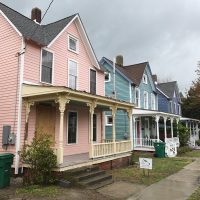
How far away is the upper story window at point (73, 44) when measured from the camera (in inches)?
646

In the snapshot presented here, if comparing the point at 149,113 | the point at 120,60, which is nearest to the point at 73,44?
the point at 149,113

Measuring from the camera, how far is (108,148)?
1446cm

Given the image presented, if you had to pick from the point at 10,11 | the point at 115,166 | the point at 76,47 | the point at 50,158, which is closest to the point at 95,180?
the point at 50,158

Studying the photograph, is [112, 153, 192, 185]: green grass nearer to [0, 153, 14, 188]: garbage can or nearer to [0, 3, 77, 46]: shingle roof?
[0, 153, 14, 188]: garbage can

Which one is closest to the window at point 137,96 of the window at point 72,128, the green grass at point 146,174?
the green grass at point 146,174

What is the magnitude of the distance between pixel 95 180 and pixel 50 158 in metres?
2.09

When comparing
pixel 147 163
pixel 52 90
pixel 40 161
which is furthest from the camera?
pixel 147 163

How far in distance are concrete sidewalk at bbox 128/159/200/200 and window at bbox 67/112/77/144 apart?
5.87 meters

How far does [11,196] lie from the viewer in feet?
28.9

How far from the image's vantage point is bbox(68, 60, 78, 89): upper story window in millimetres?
16073

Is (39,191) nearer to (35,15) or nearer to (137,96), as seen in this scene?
(35,15)

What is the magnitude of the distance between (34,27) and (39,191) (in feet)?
31.7

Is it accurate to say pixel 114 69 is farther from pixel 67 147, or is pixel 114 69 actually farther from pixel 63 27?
pixel 67 147

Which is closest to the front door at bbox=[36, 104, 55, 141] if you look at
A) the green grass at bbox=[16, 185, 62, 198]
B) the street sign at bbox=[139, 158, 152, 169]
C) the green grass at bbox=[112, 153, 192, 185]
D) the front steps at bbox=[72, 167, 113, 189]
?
the front steps at bbox=[72, 167, 113, 189]
